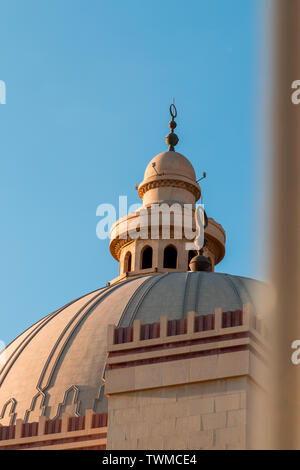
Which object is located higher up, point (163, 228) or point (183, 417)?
point (163, 228)

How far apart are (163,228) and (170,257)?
2.15 m

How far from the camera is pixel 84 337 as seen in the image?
4175cm

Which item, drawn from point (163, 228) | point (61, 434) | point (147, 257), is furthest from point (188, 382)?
point (147, 257)

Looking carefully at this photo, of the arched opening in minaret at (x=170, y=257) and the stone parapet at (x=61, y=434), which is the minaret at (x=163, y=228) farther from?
the stone parapet at (x=61, y=434)

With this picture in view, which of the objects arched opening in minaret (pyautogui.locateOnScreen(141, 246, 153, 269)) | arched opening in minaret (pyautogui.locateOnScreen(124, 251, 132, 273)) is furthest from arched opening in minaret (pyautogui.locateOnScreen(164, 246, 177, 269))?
arched opening in minaret (pyautogui.locateOnScreen(124, 251, 132, 273))

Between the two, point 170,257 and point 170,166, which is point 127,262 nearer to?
point 170,257

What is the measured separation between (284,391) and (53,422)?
2892 centimetres

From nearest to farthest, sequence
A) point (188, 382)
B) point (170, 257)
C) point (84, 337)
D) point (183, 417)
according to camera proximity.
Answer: point (183, 417) < point (188, 382) < point (84, 337) < point (170, 257)

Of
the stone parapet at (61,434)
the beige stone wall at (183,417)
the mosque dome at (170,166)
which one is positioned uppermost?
the mosque dome at (170,166)

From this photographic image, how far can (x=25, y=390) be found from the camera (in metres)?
40.5

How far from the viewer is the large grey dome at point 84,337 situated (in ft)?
127

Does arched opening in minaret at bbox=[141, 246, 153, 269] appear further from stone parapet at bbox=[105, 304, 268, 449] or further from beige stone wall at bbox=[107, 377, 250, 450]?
beige stone wall at bbox=[107, 377, 250, 450]

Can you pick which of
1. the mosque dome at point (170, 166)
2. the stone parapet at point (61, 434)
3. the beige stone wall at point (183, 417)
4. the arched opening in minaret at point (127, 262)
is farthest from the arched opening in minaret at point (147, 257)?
the beige stone wall at point (183, 417)
